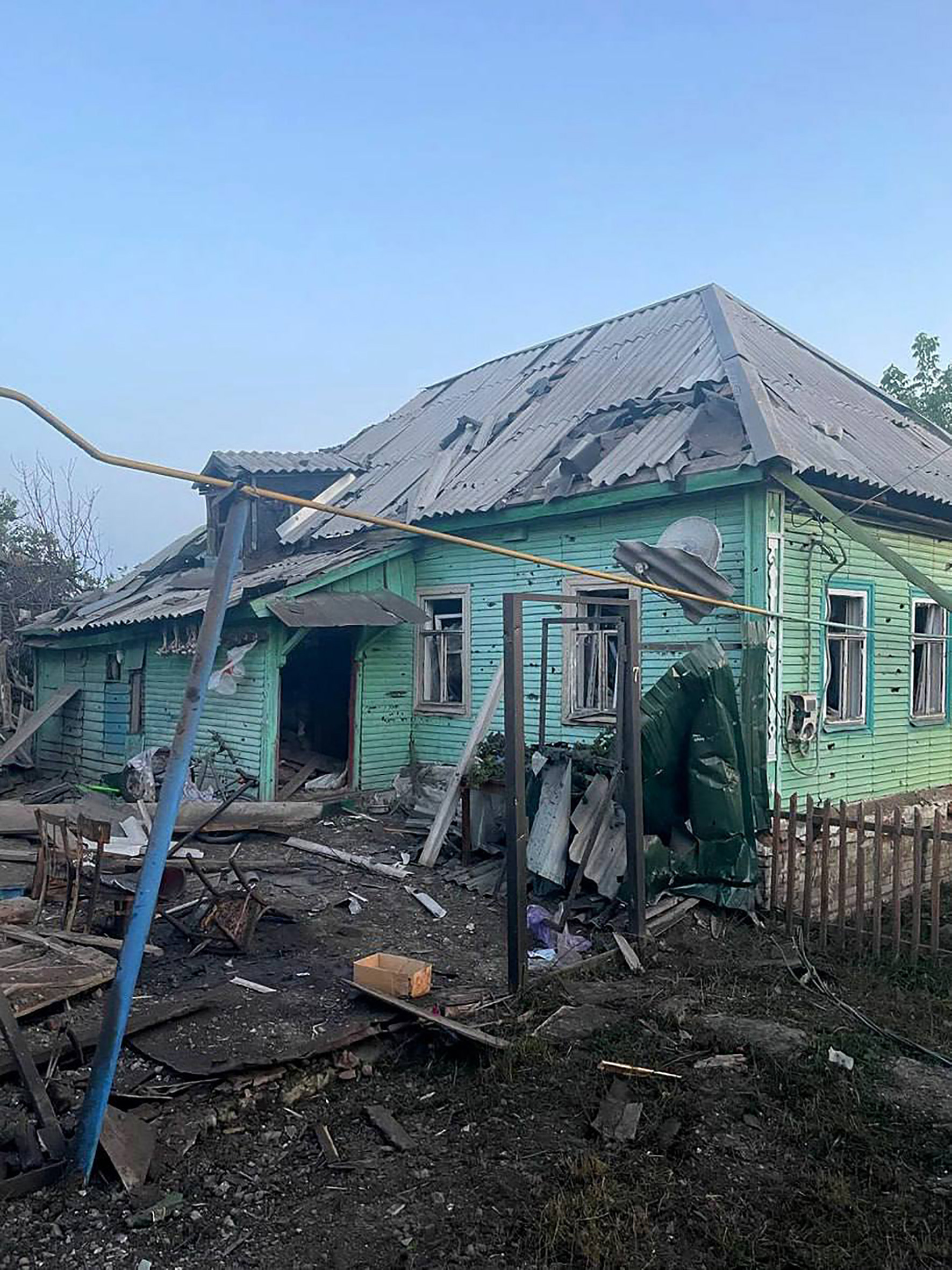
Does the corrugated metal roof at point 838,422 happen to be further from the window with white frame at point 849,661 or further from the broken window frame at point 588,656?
the broken window frame at point 588,656

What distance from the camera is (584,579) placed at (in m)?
10.2

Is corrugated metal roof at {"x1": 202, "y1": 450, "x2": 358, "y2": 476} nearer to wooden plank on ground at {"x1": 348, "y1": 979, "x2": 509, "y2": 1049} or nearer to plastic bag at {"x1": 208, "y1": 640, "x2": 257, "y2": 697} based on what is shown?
plastic bag at {"x1": 208, "y1": 640, "x2": 257, "y2": 697}

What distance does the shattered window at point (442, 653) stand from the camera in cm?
1194

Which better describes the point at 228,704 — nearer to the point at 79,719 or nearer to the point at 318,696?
the point at 318,696

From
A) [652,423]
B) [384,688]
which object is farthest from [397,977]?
[652,423]

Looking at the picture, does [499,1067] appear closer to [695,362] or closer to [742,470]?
[742,470]

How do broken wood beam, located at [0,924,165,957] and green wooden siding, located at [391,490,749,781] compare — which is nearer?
broken wood beam, located at [0,924,165,957]

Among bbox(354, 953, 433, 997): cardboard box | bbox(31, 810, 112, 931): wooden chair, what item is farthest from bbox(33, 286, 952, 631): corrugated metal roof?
bbox(354, 953, 433, 997): cardboard box

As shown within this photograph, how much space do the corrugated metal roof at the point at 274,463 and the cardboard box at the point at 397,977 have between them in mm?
9886

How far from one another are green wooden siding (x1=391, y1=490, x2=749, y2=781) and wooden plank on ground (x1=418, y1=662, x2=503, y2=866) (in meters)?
0.98

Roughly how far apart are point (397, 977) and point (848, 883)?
487 centimetres

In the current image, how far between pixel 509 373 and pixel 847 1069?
13.2m

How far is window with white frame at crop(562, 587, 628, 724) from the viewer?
1016 centimetres

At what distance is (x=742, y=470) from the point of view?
27.7 ft
